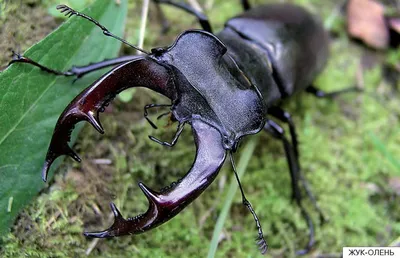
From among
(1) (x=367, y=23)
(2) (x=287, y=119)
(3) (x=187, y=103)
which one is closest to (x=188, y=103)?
(3) (x=187, y=103)

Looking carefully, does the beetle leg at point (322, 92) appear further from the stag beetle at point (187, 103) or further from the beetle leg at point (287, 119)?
the stag beetle at point (187, 103)

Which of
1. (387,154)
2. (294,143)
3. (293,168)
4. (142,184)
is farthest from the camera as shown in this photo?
(387,154)

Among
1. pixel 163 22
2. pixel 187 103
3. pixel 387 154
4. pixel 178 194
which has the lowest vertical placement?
pixel 387 154

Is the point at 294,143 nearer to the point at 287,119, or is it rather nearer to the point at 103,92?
the point at 287,119

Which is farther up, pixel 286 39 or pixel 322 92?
pixel 286 39

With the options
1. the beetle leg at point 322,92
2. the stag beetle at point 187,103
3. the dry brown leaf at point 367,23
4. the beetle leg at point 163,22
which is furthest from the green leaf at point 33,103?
the dry brown leaf at point 367,23

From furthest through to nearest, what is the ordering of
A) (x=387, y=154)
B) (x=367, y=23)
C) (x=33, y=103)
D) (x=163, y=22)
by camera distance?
(x=367, y=23) < (x=163, y=22) < (x=387, y=154) < (x=33, y=103)

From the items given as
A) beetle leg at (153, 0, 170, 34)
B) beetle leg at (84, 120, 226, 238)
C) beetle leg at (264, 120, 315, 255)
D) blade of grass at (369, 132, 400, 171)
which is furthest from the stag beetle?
blade of grass at (369, 132, 400, 171)
